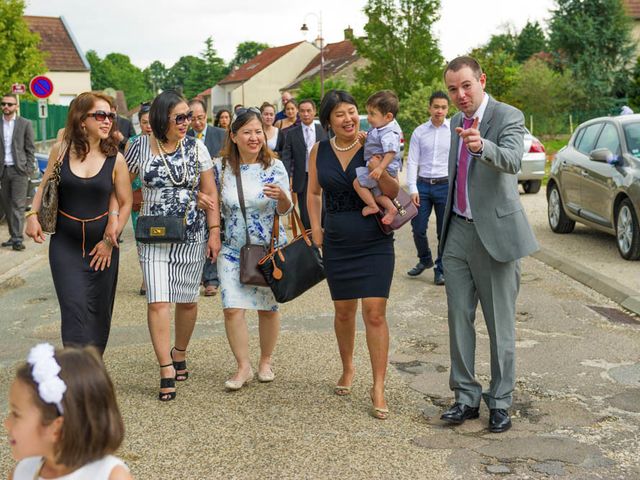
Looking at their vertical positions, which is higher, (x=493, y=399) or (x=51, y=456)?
(x=51, y=456)

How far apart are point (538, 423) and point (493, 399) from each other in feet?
1.00

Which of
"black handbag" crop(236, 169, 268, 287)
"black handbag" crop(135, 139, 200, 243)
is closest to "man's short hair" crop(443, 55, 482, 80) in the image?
"black handbag" crop(236, 169, 268, 287)

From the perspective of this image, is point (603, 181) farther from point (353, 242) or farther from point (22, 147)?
point (22, 147)

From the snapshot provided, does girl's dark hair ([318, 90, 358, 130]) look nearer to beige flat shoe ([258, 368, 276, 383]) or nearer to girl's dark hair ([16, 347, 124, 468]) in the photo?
beige flat shoe ([258, 368, 276, 383])

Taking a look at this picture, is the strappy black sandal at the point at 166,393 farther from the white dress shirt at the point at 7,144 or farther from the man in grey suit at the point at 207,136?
the white dress shirt at the point at 7,144

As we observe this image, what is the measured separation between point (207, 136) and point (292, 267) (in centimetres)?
461

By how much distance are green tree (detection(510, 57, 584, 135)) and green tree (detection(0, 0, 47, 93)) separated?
24.0 m

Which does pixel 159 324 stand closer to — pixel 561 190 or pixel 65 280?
pixel 65 280

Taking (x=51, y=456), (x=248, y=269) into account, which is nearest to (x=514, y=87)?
(x=248, y=269)

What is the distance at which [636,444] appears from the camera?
507 centimetres

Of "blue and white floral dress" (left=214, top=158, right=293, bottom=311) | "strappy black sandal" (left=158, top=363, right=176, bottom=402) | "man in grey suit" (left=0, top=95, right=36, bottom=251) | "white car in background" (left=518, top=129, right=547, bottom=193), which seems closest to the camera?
"strappy black sandal" (left=158, top=363, right=176, bottom=402)

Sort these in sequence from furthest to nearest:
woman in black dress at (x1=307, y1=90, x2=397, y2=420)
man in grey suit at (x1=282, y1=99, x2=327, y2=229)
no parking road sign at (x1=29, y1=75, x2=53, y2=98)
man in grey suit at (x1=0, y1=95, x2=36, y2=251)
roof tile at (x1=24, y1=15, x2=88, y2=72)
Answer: roof tile at (x1=24, y1=15, x2=88, y2=72) < no parking road sign at (x1=29, y1=75, x2=53, y2=98) < man in grey suit at (x1=0, y1=95, x2=36, y2=251) < man in grey suit at (x1=282, y1=99, x2=327, y2=229) < woman in black dress at (x1=307, y1=90, x2=397, y2=420)

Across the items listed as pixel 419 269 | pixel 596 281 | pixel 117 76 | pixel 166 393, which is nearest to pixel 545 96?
pixel 419 269

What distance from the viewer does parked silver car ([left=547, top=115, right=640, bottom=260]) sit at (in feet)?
37.3
